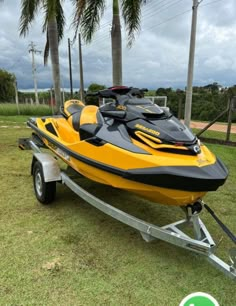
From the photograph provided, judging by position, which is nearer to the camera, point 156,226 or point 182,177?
point 182,177

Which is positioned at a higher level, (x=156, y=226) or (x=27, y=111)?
(x=156, y=226)

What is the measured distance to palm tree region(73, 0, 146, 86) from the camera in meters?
8.60

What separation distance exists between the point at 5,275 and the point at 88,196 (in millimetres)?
1067

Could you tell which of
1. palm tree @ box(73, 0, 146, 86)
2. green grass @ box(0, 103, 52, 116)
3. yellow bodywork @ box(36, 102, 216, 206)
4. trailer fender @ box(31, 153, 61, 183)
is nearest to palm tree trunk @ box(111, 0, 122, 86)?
palm tree @ box(73, 0, 146, 86)

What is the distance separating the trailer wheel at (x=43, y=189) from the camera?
3.78 metres

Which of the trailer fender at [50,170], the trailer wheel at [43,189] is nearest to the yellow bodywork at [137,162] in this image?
the trailer fender at [50,170]

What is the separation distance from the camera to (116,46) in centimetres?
880

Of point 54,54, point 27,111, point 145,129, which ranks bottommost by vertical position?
point 27,111

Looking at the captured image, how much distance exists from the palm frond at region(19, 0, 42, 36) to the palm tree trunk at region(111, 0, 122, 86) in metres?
3.14

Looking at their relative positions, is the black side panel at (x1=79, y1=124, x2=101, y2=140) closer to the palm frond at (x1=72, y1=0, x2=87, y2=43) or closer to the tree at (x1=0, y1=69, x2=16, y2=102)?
the palm frond at (x1=72, y1=0, x2=87, y2=43)

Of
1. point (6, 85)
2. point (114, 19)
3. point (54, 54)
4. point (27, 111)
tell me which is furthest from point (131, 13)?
point (6, 85)

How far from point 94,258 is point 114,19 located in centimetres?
760

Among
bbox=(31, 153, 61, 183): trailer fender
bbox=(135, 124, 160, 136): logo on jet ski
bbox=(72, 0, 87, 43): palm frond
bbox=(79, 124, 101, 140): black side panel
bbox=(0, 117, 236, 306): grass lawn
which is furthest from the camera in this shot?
bbox=(72, 0, 87, 43): palm frond

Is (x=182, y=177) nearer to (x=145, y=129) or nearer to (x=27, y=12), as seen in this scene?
(x=145, y=129)
